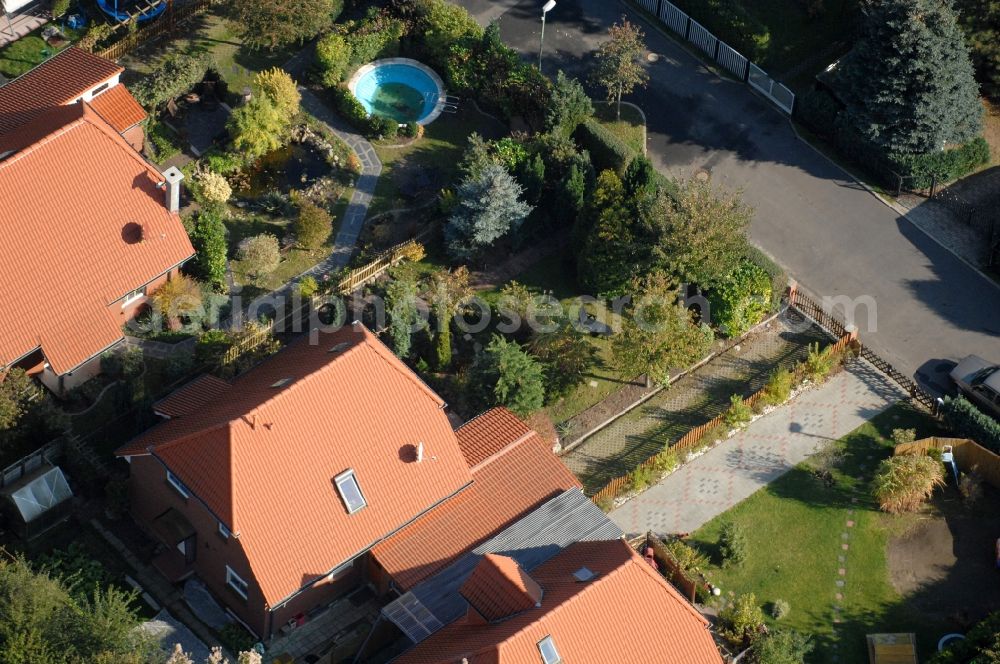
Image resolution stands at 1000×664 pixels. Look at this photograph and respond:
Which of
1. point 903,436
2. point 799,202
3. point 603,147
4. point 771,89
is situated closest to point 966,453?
point 903,436

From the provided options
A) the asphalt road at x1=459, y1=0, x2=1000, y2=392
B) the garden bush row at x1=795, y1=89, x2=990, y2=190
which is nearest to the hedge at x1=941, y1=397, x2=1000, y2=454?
the asphalt road at x1=459, y1=0, x2=1000, y2=392

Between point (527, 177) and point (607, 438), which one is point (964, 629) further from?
point (527, 177)

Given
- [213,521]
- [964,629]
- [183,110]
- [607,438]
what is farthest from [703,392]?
→ [183,110]

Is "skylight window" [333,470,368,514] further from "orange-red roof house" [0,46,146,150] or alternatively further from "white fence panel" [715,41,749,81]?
"white fence panel" [715,41,749,81]

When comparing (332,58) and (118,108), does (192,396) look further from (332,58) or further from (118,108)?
(332,58)

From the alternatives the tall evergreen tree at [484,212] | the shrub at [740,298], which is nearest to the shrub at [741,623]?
the shrub at [740,298]

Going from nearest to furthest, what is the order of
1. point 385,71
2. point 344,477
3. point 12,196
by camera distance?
point 344,477 < point 12,196 < point 385,71

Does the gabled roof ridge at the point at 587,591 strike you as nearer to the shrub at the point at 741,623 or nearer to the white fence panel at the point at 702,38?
the shrub at the point at 741,623
